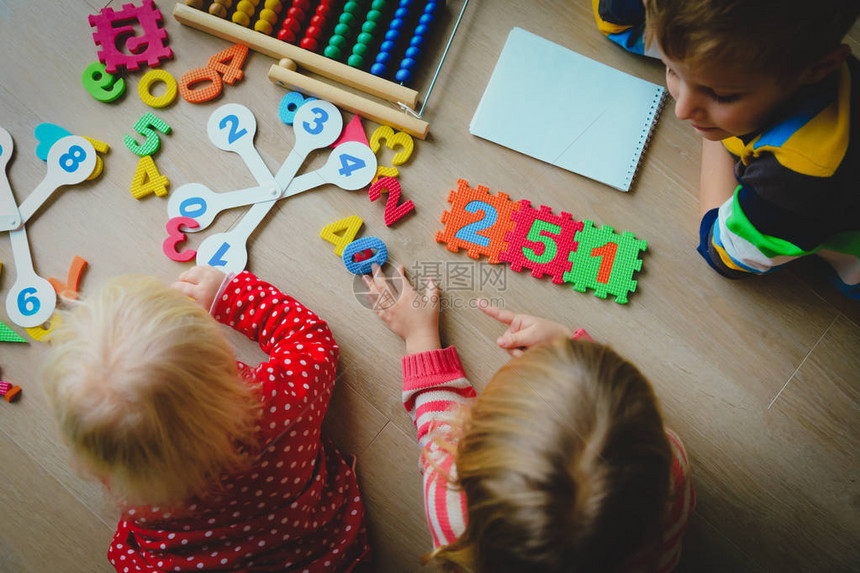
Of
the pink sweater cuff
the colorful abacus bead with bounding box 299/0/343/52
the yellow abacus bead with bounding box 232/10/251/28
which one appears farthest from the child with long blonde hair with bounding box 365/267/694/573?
the yellow abacus bead with bounding box 232/10/251/28

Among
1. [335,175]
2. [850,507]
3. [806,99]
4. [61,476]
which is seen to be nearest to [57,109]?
[335,175]

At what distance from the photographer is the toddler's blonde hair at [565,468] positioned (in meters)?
0.46

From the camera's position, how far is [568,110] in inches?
35.0

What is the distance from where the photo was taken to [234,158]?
89 cm

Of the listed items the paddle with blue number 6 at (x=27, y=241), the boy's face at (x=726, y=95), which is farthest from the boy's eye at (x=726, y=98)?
the paddle with blue number 6 at (x=27, y=241)

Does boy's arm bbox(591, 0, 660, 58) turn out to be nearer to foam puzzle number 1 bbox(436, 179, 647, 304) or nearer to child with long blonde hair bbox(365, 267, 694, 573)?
foam puzzle number 1 bbox(436, 179, 647, 304)

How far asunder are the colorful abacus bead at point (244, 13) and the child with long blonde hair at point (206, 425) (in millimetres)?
447

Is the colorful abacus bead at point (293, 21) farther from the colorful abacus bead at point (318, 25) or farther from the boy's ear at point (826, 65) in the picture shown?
the boy's ear at point (826, 65)

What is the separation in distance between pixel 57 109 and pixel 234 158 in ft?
1.06

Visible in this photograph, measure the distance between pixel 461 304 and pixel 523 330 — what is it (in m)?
Result: 0.11

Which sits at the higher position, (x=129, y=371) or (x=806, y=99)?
(x=806, y=99)

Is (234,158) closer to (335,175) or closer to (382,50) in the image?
(335,175)

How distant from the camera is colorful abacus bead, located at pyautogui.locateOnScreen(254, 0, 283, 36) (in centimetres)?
90

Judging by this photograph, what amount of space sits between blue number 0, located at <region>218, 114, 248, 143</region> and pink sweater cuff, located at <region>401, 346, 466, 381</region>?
1.55 feet
